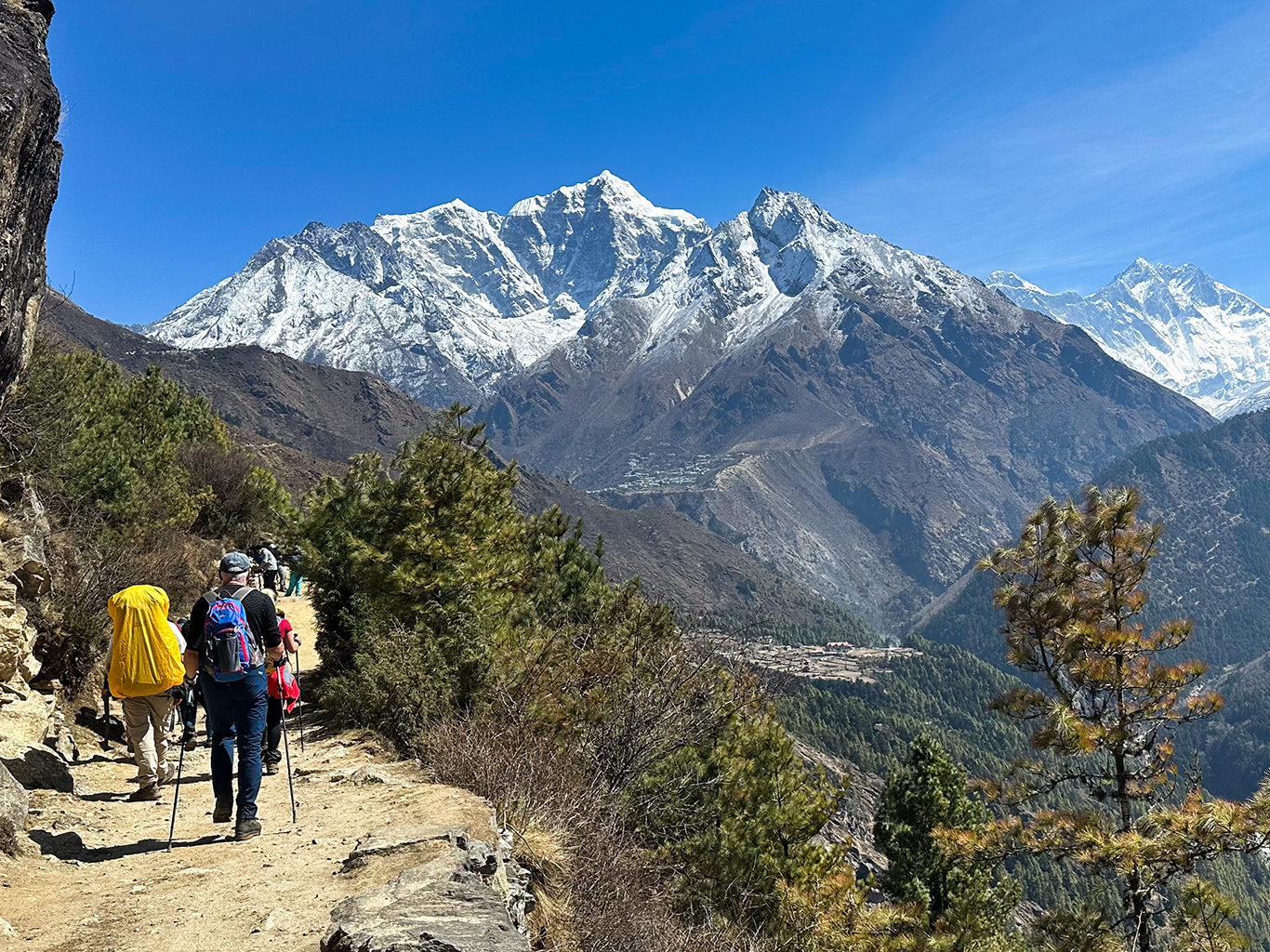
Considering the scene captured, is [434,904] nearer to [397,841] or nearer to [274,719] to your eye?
[397,841]

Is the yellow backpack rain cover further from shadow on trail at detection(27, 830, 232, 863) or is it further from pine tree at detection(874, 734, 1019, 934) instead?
pine tree at detection(874, 734, 1019, 934)

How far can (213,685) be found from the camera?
6934 mm

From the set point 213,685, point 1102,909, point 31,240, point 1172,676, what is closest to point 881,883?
point 1102,909

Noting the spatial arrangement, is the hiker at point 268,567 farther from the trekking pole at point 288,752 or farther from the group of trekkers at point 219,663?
the group of trekkers at point 219,663

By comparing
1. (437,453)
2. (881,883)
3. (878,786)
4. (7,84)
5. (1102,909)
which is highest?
(7,84)

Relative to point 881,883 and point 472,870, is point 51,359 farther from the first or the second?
point 881,883

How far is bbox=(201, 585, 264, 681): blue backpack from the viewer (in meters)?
6.87

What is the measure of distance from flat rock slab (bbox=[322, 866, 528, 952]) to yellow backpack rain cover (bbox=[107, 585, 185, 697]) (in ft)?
12.4

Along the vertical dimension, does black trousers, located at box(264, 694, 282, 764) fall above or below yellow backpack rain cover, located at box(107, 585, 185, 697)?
below

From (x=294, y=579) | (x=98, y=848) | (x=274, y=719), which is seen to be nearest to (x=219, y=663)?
(x=98, y=848)

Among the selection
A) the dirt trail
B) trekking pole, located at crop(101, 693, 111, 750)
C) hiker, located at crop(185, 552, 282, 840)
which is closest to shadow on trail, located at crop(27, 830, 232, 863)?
the dirt trail

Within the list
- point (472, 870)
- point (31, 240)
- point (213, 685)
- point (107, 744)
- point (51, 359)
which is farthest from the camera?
point (51, 359)

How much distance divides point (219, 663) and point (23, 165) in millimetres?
6287

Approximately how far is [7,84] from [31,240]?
68.8 inches
